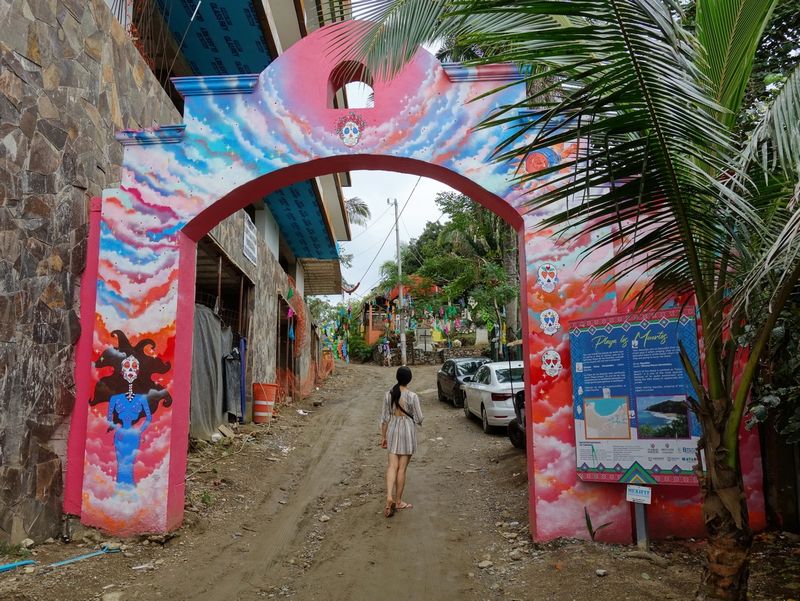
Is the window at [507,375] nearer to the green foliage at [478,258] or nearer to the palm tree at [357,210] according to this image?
the green foliage at [478,258]

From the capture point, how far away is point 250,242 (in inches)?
520

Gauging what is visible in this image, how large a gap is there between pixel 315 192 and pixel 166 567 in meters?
9.98

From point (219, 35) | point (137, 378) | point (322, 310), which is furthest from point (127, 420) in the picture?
point (322, 310)

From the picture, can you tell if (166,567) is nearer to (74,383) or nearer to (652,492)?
(74,383)

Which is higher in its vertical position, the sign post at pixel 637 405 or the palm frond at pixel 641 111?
the palm frond at pixel 641 111

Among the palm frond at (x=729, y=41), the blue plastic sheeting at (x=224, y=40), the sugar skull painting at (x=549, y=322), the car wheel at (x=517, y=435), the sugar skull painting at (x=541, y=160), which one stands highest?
the blue plastic sheeting at (x=224, y=40)

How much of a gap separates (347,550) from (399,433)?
5.45 feet

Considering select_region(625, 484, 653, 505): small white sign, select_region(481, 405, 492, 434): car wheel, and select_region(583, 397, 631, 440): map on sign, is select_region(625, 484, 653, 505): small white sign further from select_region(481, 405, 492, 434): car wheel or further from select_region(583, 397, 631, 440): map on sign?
select_region(481, 405, 492, 434): car wheel

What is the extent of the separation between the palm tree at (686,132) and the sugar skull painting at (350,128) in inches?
106

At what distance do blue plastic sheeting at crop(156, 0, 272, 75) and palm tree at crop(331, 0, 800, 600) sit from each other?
23.9 ft

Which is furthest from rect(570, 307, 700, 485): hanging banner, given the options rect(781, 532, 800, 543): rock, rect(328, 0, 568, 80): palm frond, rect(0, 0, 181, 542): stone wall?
rect(0, 0, 181, 542): stone wall

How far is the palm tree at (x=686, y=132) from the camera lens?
8.59ft

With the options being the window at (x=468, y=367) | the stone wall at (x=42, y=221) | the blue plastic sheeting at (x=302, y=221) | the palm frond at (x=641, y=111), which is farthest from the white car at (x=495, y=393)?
the palm frond at (x=641, y=111)

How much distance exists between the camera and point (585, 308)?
583 centimetres
